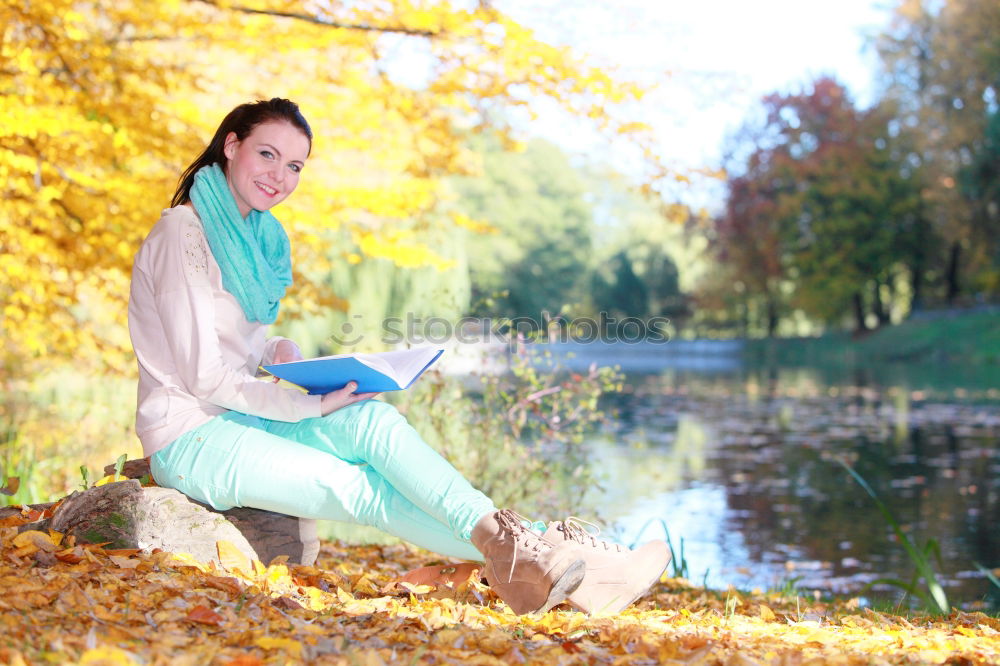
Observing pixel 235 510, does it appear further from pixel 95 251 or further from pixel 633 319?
pixel 633 319

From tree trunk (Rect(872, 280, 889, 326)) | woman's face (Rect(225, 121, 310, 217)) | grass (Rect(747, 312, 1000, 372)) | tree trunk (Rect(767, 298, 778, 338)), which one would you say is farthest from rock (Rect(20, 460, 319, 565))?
tree trunk (Rect(767, 298, 778, 338))

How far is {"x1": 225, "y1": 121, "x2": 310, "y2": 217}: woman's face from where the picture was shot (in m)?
2.67

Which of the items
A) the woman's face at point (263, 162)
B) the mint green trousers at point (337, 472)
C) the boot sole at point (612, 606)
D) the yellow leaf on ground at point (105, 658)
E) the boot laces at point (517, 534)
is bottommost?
the boot sole at point (612, 606)

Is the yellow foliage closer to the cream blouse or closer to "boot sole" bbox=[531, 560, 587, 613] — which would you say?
the cream blouse

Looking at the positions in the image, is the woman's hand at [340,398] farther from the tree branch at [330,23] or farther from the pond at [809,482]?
the tree branch at [330,23]

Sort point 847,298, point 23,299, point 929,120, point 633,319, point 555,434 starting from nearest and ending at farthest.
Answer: point 555,434 → point 23,299 → point 929,120 → point 847,298 → point 633,319

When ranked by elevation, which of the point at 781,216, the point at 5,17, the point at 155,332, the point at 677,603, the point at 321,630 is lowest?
the point at 677,603

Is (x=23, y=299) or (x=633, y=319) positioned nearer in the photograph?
(x=23, y=299)

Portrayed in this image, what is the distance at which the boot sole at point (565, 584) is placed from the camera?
7.38 feet

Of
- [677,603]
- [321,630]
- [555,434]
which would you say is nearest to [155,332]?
[321,630]

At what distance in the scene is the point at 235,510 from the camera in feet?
8.95

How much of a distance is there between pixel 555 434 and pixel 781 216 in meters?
24.8

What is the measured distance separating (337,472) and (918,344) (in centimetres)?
2276

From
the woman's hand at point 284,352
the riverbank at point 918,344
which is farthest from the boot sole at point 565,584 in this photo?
the riverbank at point 918,344
